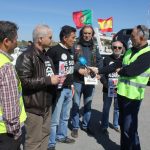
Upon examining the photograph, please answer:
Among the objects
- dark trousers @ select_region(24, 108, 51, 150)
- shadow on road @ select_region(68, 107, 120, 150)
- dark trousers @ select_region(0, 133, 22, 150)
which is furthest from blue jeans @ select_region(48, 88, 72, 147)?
dark trousers @ select_region(0, 133, 22, 150)

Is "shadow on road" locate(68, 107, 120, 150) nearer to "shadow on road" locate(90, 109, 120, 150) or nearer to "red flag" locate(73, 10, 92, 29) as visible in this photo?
"shadow on road" locate(90, 109, 120, 150)

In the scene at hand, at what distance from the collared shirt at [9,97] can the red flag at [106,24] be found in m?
15.9

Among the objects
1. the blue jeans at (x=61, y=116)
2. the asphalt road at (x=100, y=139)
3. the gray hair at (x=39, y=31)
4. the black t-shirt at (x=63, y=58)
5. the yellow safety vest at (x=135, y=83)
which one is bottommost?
the asphalt road at (x=100, y=139)

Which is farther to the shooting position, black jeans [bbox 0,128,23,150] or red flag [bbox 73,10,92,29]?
red flag [bbox 73,10,92,29]

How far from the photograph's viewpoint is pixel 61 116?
5699 millimetres

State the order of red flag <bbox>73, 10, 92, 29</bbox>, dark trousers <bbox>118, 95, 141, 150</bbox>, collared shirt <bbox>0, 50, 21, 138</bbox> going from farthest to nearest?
red flag <bbox>73, 10, 92, 29</bbox> < dark trousers <bbox>118, 95, 141, 150</bbox> < collared shirt <bbox>0, 50, 21, 138</bbox>

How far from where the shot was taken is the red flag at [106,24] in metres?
18.4

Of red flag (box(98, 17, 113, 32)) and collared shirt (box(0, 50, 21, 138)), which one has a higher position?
red flag (box(98, 17, 113, 32))

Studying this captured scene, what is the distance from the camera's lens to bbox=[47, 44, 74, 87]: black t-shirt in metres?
5.26

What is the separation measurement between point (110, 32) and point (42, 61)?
15.1m

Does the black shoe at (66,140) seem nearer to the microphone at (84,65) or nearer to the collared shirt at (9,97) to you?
the microphone at (84,65)

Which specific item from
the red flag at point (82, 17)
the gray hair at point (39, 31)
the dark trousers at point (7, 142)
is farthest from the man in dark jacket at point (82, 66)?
the red flag at point (82, 17)

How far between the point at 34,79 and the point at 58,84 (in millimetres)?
939

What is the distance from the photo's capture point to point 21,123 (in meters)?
3.13
